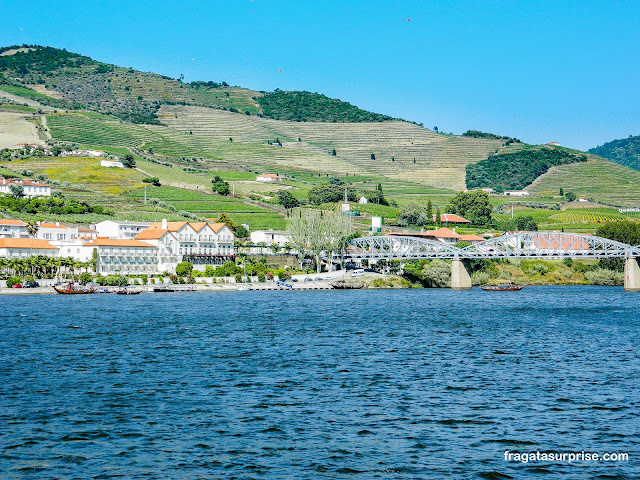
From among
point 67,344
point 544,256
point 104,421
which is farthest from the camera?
point 544,256

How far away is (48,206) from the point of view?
444ft

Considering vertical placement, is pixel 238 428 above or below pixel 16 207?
below

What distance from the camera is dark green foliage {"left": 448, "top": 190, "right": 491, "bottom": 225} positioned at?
172 m

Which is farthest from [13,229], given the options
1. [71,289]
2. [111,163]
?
[111,163]

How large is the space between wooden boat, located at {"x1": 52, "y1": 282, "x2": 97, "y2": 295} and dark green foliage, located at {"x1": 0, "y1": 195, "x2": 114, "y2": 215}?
136ft

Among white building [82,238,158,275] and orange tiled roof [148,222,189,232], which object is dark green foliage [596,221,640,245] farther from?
white building [82,238,158,275]

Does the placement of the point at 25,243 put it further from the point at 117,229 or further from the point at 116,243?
the point at 117,229

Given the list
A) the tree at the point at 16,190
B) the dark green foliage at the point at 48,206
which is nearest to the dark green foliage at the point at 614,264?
the dark green foliage at the point at 48,206

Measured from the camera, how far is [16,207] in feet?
432

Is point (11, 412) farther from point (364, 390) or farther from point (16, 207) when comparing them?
point (16, 207)

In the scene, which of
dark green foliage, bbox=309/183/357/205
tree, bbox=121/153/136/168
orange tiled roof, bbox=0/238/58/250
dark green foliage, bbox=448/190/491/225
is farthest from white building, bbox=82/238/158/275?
dark green foliage, bbox=448/190/491/225

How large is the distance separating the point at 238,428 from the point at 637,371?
1988 cm

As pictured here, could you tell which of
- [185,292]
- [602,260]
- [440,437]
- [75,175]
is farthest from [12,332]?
[75,175]

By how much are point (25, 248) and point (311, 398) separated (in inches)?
3228
